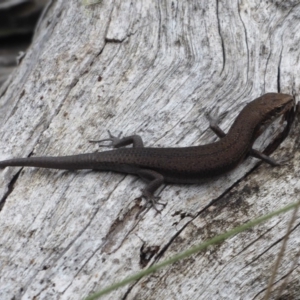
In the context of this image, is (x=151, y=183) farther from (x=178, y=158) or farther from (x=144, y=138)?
(x=144, y=138)

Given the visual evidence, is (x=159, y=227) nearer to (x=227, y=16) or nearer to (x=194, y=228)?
(x=194, y=228)

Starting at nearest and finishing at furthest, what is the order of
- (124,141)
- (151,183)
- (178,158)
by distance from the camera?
(151,183), (178,158), (124,141)

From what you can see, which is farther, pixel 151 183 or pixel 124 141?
pixel 124 141

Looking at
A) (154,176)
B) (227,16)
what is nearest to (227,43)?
(227,16)

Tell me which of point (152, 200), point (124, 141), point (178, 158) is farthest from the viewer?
point (124, 141)

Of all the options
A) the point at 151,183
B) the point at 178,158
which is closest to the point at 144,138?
the point at 178,158
